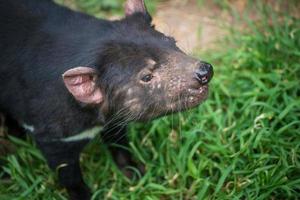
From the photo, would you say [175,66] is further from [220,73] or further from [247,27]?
[247,27]

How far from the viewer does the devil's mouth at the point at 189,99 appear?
8.88 ft

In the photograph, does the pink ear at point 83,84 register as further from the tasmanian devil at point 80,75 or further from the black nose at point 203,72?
the black nose at point 203,72

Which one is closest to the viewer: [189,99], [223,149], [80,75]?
[80,75]

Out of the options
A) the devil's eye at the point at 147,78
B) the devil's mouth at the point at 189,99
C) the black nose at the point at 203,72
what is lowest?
the devil's mouth at the point at 189,99

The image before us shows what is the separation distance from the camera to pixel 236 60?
13.2 ft

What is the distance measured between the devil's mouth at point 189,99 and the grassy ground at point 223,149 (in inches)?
22.9

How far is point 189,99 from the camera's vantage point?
273 cm

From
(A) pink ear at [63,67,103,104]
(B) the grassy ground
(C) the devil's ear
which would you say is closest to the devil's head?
(A) pink ear at [63,67,103,104]

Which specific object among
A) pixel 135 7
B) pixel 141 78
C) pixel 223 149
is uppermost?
pixel 135 7

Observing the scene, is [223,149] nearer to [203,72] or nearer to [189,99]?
[189,99]

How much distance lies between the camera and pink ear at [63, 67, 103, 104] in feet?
8.45

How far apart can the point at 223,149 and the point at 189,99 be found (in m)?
0.75

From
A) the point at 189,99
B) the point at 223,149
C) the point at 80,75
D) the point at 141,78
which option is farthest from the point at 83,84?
the point at 223,149

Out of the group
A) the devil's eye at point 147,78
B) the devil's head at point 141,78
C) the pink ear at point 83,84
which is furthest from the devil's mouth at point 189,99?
the pink ear at point 83,84
